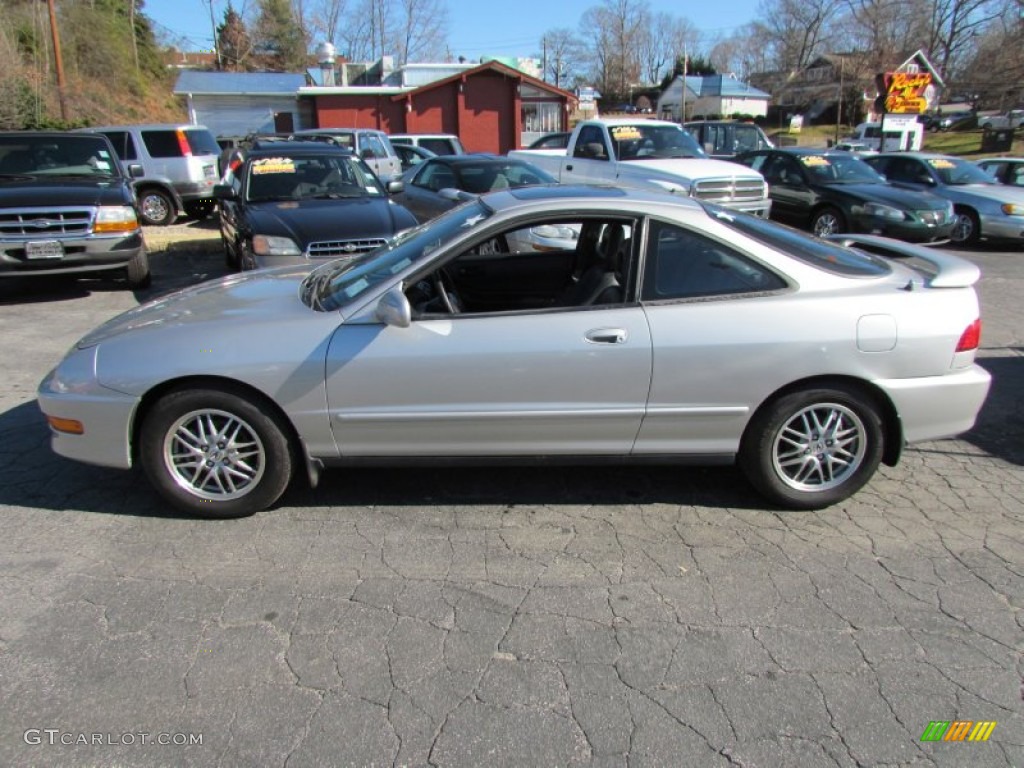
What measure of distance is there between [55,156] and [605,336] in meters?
8.64

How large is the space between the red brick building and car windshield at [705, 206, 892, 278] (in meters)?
30.3

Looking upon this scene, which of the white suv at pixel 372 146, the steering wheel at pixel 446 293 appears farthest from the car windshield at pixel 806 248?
the white suv at pixel 372 146

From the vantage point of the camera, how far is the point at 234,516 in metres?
3.65

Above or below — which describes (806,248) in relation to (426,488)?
above

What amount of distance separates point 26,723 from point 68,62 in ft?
132

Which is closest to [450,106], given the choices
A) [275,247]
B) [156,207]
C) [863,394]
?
[156,207]

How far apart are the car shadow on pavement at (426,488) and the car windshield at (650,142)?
9.00m

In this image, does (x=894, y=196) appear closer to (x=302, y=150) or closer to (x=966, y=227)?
(x=966, y=227)

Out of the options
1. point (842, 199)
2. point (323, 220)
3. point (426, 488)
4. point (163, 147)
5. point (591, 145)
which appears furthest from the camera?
point (163, 147)

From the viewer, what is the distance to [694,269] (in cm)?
356

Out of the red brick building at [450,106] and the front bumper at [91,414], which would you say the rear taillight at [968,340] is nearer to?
the front bumper at [91,414]

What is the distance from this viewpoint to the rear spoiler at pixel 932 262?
365cm

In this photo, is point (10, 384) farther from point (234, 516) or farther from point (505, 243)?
point (505, 243)

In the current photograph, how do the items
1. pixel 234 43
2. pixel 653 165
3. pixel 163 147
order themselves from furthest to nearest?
1. pixel 234 43
2. pixel 163 147
3. pixel 653 165
